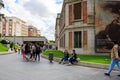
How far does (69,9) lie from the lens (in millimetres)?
33312

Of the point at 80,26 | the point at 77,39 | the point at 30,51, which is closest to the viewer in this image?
the point at 30,51

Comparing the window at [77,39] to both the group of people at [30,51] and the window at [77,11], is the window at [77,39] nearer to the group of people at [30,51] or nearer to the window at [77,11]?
the window at [77,11]

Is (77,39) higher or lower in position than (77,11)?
lower

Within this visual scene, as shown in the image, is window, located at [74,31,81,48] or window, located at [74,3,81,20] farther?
window, located at [74,3,81,20]

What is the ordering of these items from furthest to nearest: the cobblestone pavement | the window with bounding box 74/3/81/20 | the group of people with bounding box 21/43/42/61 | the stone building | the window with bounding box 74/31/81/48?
the window with bounding box 74/3/81/20
the window with bounding box 74/31/81/48
the stone building
the group of people with bounding box 21/43/42/61
the cobblestone pavement

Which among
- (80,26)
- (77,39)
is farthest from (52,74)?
(77,39)

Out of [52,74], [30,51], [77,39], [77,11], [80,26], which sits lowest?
[52,74]

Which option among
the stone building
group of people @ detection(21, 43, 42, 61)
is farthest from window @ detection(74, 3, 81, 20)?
group of people @ detection(21, 43, 42, 61)

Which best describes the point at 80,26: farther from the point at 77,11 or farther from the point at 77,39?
the point at 77,11

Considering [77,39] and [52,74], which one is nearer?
[52,74]

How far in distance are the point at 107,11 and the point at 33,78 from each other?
20860mm

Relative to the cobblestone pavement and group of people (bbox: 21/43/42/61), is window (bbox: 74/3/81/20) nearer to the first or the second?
group of people (bbox: 21/43/42/61)

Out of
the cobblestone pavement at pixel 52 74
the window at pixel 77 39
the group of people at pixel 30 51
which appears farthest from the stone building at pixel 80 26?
the cobblestone pavement at pixel 52 74

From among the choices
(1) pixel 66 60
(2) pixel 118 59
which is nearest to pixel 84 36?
(1) pixel 66 60
